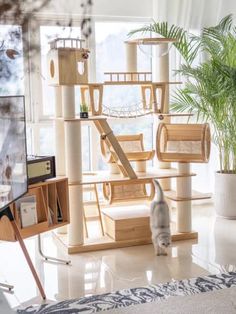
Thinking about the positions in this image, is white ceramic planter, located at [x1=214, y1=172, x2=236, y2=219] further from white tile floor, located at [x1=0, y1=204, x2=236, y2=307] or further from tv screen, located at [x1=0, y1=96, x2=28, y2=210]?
tv screen, located at [x1=0, y1=96, x2=28, y2=210]

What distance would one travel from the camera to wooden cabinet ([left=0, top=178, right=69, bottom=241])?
9.54 feet

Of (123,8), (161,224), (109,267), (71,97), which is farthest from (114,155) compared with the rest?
(161,224)

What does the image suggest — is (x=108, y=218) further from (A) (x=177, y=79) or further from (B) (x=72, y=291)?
(A) (x=177, y=79)

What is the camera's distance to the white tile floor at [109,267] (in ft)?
9.48

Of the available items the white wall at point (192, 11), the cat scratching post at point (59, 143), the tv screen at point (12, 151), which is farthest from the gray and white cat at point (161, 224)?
the white wall at point (192, 11)

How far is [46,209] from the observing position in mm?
3107

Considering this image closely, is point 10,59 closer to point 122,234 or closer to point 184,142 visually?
point 184,142

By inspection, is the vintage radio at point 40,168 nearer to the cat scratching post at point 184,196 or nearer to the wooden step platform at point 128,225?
the wooden step platform at point 128,225

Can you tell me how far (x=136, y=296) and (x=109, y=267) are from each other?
0.51 meters

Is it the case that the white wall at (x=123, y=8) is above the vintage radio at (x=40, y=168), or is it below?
above

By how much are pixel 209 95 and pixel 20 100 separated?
211 centimetres

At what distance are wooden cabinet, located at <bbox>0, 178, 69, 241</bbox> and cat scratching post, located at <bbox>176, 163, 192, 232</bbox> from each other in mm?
985

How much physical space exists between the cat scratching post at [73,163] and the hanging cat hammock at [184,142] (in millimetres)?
614

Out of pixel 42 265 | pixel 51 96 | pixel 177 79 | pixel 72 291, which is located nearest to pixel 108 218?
pixel 42 265
